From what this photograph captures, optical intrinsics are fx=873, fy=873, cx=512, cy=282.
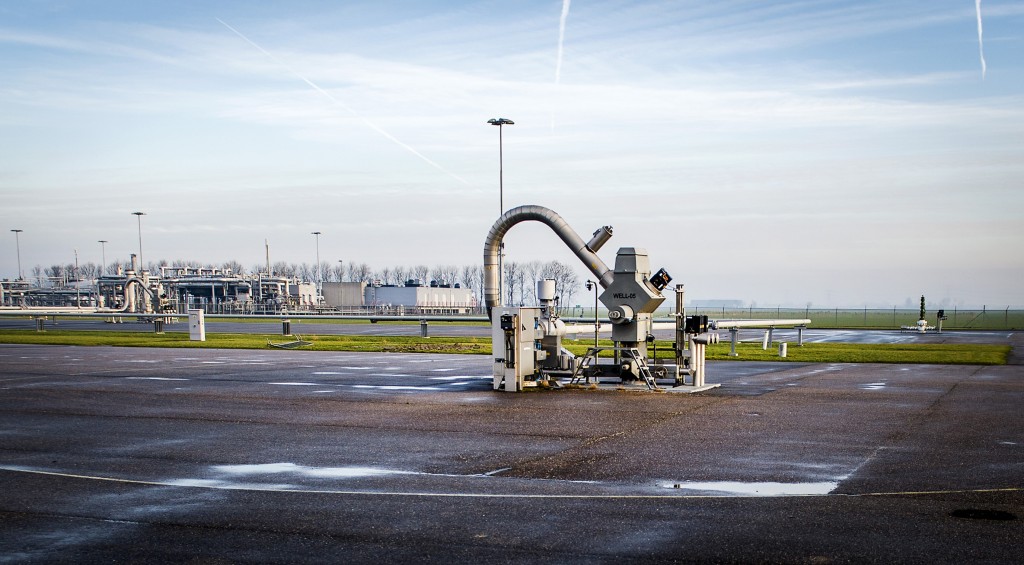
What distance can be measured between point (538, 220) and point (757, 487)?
53.8ft

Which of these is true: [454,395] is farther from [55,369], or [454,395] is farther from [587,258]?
[55,369]

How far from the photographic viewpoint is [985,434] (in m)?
13.4

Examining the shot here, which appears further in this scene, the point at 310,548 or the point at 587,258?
the point at 587,258

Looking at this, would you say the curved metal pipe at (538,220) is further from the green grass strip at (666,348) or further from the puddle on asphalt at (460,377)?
the green grass strip at (666,348)

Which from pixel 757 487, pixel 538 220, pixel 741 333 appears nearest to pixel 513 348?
pixel 538 220

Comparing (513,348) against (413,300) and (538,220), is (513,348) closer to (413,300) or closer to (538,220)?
(538,220)

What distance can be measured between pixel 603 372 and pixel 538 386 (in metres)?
1.63

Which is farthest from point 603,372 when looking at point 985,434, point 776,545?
point 776,545

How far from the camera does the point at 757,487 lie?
970cm

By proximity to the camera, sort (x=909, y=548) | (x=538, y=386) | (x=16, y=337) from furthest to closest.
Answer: (x=16, y=337)
(x=538, y=386)
(x=909, y=548)

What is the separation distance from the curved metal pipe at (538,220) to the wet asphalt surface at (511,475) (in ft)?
15.8

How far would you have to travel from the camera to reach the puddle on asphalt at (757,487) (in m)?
9.42

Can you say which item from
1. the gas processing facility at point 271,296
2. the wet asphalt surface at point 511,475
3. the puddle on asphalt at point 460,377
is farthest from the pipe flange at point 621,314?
the gas processing facility at point 271,296

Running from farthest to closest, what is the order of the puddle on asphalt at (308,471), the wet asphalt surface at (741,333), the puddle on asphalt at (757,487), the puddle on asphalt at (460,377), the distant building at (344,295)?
the distant building at (344,295) → the wet asphalt surface at (741,333) → the puddle on asphalt at (460,377) → the puddle on asphalt at (308,471) → the puddle on asphalt at (757,487)
